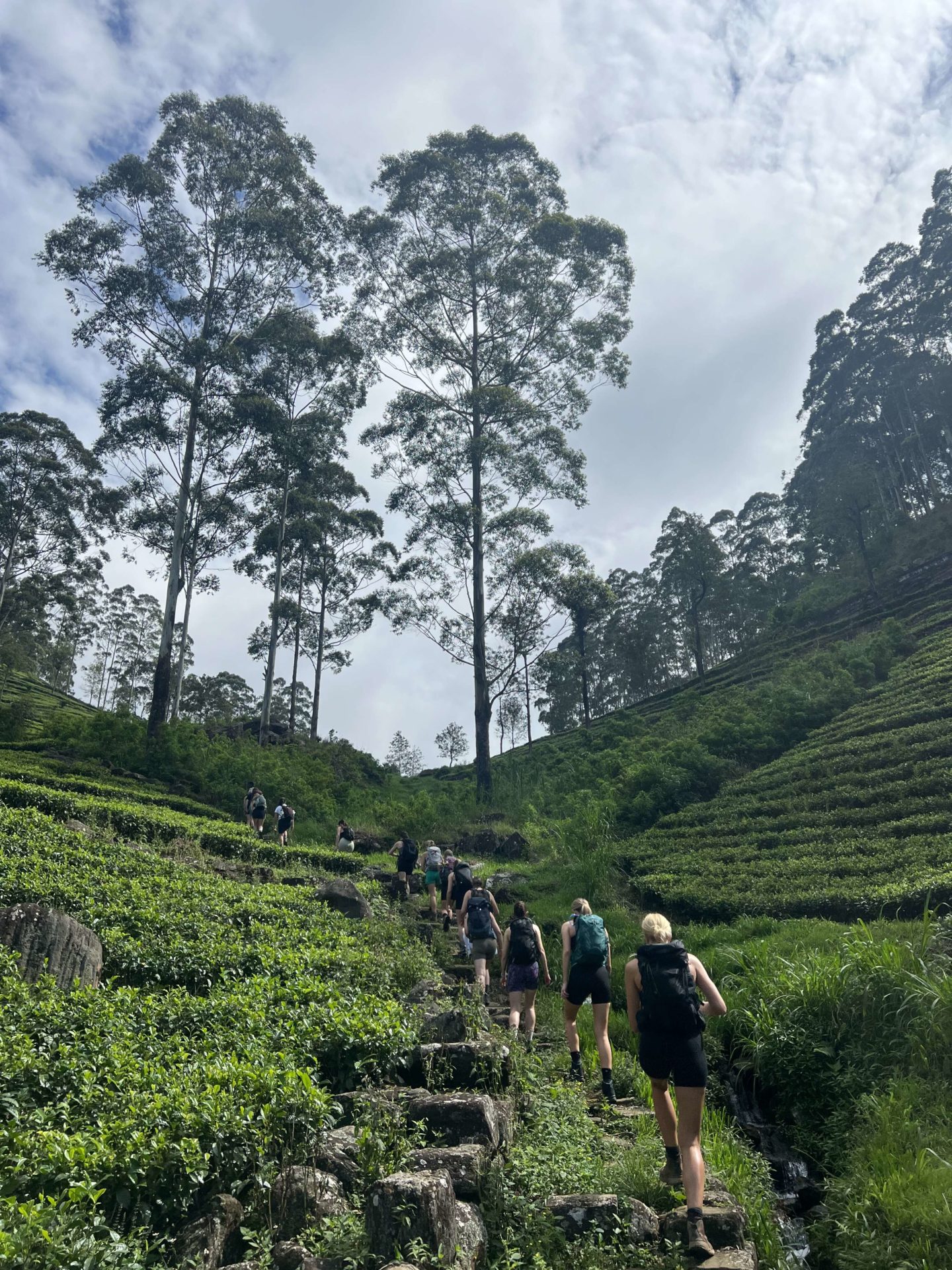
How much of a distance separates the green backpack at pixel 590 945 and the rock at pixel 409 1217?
348cm

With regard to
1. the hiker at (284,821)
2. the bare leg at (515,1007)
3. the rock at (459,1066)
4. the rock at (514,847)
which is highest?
the hiker at (284,821)

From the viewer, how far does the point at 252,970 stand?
745cm

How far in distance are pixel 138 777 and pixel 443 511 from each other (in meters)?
11.9

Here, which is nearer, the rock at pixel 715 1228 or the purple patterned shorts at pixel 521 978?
the rock at pixel 715 1228

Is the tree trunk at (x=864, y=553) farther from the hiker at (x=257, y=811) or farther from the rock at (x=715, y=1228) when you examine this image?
the rock at (x=715, y=1228)

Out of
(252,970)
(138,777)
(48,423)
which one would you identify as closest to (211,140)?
(48,423)

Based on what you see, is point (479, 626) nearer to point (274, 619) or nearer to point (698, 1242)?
point (274, 619)

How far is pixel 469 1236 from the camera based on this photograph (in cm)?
394

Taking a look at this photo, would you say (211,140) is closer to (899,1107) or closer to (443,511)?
(443,511)

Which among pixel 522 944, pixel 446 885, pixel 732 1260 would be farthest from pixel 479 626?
pixel 732 1260

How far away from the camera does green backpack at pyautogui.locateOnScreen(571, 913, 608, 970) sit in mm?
7145

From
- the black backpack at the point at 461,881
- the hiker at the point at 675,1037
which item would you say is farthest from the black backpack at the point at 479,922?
the hiker at the point at 675,1037

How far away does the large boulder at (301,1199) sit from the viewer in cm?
399

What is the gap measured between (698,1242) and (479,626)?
69.7 ft
